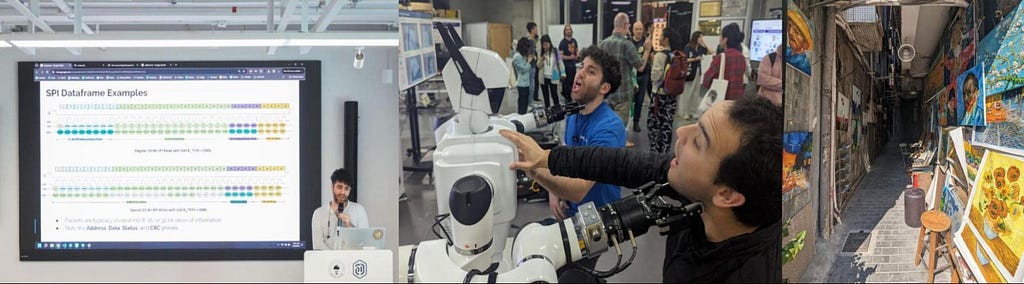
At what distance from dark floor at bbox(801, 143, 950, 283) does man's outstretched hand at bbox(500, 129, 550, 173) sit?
2.23 feet

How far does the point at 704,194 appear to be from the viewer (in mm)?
1337

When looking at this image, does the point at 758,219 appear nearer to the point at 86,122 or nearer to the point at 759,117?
the point at 759,117

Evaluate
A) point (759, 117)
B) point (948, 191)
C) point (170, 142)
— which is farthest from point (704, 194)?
point (170, 142)

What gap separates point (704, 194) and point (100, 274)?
1.99 meters

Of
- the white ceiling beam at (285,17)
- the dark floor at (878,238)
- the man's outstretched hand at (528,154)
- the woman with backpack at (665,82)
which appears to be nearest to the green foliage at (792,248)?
the dark floor at (878,238)

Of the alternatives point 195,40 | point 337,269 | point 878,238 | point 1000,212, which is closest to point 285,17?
point 195,40

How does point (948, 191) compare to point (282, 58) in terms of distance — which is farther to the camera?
point (282, 58)

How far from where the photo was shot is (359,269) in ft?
5.72

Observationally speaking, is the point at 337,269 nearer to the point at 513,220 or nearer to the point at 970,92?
the point at 513,220

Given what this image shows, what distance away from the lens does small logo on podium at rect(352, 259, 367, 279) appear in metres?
1.74

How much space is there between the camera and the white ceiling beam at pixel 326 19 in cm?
188

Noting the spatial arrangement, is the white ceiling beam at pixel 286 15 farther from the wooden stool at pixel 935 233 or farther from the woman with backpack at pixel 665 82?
the wooden stool at pixel 935 233

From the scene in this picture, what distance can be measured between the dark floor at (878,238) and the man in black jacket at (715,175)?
0.54 feet

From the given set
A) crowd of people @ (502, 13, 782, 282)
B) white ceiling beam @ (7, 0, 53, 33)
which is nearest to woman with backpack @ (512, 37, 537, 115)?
crowd of people @ (502, 13, 782, 282)
